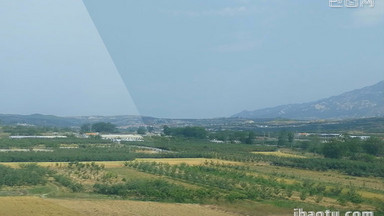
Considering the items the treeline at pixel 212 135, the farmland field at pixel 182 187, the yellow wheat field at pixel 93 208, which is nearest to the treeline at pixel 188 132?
the treeline at pixel 212 135

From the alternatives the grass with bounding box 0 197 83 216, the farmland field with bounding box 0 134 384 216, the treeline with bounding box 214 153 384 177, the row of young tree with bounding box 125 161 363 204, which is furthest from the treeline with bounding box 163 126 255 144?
the grass with bounding box 0 197 83 216

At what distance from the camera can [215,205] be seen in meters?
11.8

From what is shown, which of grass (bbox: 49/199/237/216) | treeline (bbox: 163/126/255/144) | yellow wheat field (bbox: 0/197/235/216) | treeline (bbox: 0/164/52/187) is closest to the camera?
yellow wheat field (bbox: 0/197/235/216)

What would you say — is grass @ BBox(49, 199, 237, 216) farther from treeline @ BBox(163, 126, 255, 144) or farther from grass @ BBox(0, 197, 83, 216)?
treeline @ BBox(163, 126, 255, 144)

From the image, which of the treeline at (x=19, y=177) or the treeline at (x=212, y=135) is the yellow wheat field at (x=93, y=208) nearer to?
the treeline at (x=19, y=177)

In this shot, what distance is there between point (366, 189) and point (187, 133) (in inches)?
1149

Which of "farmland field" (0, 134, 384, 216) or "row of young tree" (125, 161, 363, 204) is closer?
"farmland field" (0, 134, 384, 216)

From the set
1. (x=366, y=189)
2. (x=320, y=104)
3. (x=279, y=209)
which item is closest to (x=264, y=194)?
(x=279, y=209)

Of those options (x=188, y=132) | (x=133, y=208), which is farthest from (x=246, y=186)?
(x=188, y=132)

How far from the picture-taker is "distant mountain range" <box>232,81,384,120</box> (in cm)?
8744

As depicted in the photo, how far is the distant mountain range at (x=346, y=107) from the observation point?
287 feet

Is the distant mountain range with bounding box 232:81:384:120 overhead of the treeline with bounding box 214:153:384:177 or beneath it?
overhead

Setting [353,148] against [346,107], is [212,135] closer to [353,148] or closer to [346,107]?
[353,148]

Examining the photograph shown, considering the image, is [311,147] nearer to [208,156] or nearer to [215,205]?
[208,156]
